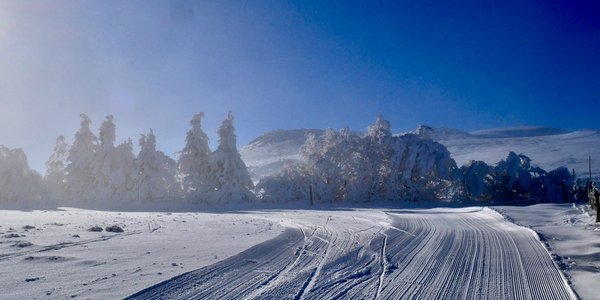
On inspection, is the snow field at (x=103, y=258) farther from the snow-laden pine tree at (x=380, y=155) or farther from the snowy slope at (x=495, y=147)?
the snowy slope at (x=495, y=147)

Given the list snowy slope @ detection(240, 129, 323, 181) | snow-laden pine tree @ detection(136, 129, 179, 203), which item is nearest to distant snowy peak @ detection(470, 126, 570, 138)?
snowy slope @ detection(240, 129, 323, 181)

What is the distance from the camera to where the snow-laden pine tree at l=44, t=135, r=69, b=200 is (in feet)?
134

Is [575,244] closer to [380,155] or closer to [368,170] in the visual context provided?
[368,170]

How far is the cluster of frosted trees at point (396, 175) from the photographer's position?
105 ft

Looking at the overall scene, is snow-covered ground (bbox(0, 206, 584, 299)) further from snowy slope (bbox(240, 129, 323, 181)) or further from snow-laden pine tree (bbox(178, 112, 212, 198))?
snowy slope (bbox(240, 129, 323, 181))

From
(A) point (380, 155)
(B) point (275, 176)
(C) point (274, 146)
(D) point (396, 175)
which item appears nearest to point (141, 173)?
(B) point (275, 176)

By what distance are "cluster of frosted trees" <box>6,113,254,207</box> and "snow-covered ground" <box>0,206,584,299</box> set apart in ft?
80.5

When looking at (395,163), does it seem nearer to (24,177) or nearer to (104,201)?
(104,201)

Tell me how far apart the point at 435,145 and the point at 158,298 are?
31560 millimetres

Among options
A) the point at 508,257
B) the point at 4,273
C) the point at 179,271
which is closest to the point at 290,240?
the point at 179,271

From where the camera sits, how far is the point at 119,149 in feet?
131

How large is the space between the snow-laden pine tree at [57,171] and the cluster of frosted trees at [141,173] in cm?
9

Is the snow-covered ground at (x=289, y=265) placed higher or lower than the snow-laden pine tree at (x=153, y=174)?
lower

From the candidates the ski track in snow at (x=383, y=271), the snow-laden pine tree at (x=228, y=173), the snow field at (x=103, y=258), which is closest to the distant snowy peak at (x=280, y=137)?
the snow-laden pine tree at (x=228, y=173)
